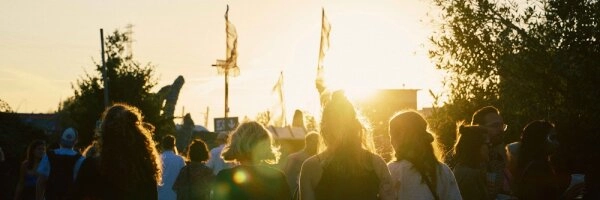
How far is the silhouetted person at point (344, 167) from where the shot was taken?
732cm

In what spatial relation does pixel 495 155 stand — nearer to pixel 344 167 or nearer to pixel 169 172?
pixel 344 167

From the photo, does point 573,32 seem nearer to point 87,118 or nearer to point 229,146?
point 229,146

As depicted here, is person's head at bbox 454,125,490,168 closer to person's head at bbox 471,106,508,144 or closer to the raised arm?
person's head at bbox 471,106,508,144

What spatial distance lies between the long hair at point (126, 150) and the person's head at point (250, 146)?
608 millimetres

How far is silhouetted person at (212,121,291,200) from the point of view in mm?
7977

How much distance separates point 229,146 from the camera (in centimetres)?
817

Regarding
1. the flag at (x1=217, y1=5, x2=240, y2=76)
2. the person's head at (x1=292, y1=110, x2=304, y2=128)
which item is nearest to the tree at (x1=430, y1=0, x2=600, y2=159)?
the person's head at (x1=292, y1=110, x2=304, y2=128)

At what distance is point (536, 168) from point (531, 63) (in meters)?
13.9

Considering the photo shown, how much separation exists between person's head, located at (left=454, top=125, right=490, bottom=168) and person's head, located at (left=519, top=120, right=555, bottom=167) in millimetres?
354

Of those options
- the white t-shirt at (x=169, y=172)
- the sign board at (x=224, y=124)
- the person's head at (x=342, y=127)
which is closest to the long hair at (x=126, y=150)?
the person's head at (x=342, y=127)

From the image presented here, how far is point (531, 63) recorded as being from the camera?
72.2 feet

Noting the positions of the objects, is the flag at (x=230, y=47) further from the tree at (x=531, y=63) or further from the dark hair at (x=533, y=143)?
the dark hair at (x=533, y=143)

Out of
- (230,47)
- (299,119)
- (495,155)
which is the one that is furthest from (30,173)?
(230,47)

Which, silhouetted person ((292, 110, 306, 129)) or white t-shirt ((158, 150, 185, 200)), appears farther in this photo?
silhouetted person ((292, 110, 306, 129))
